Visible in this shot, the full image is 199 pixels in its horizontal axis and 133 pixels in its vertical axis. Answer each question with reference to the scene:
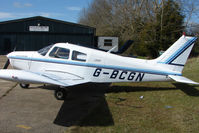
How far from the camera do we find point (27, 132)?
14.9 feet

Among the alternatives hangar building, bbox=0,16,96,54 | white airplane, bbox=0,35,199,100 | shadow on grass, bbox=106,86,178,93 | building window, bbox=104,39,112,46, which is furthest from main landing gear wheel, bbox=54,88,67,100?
building window, bbox=104,39,112,46

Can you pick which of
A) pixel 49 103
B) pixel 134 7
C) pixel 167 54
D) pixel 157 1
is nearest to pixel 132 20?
pixel 134 7

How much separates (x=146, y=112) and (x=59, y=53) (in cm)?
381

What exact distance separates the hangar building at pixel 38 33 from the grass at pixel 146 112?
59.8 ft

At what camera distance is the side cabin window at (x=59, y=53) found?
7.65 metres

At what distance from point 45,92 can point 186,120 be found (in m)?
5.19

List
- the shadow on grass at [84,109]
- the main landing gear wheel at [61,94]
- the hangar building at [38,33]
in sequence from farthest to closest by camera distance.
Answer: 1. the hangar building at [38,33]
2. the main landing gear wheel at [61,94]
3. the shadow on grass at [84,109]

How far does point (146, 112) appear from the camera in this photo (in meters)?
5.88

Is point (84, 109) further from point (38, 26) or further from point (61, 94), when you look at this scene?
point (38, 26)

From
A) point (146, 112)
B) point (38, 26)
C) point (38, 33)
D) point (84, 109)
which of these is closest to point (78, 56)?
point (84, 109)

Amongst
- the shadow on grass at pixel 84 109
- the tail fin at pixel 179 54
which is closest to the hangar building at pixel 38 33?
the shadow on grass at pixel 84 109

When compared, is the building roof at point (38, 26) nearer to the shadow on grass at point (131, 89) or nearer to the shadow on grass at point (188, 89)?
the shadow on grass at point (131, 89)

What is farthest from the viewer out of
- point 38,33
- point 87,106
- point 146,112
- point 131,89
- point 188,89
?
point 38,33

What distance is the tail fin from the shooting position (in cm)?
Result: 763
